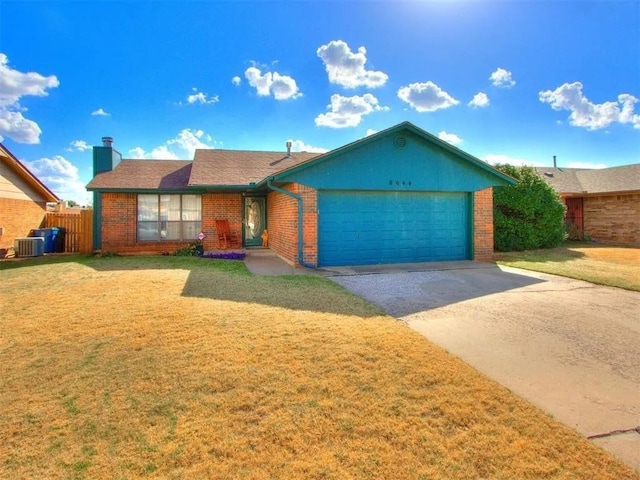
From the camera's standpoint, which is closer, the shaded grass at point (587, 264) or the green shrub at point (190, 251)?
the shaded grass at point (587, 264)

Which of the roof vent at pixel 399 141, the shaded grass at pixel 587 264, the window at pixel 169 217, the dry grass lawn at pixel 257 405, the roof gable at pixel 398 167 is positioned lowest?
the dry grass lawn at pixel 257 405

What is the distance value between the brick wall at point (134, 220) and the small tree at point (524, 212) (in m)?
11.0

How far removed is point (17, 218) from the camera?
14062mm

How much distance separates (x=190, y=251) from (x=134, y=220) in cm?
289

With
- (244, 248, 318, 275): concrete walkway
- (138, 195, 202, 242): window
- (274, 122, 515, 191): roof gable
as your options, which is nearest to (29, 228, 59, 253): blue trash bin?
(138, 195, 202, 242): window

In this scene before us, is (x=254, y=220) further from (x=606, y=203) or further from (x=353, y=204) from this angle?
(x=606, y=203)

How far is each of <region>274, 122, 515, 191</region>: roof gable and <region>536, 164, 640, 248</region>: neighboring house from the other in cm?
1068

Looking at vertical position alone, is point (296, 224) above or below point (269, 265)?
above

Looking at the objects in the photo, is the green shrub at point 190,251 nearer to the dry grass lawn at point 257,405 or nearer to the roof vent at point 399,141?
the dry grass lawn at point 257,405

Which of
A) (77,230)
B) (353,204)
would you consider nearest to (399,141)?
(353,204)

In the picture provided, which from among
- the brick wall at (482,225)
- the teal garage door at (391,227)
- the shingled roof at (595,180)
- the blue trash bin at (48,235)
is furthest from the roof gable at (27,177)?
the shingled roof at (595,180)

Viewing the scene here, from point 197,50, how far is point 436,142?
973cm

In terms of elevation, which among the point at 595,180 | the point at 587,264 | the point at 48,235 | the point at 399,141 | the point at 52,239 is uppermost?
the point at 595,180

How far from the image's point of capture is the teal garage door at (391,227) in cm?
1006
